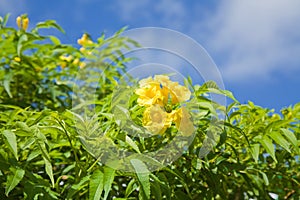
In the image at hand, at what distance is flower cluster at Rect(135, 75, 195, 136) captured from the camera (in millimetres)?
1086

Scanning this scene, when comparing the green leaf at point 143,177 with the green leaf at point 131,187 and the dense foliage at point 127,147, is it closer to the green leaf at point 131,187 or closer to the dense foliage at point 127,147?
the dense foliage at point 127,147

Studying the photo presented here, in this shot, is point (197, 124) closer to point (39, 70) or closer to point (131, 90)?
point (131, 90)

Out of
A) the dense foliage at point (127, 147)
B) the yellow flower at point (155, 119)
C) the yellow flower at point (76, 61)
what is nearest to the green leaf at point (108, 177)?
the dense foliage at point (127, 147)

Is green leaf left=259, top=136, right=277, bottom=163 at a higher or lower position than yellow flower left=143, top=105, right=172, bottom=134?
higher

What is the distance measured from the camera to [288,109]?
5.82ft

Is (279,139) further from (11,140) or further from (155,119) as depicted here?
(11,140)

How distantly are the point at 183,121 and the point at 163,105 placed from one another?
6 centimetres

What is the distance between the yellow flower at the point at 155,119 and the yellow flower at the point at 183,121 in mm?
20

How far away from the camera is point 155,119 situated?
3.56 feet

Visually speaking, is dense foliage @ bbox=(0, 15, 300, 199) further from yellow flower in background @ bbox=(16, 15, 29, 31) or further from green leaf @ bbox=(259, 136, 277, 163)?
yellow flower in background @ bbox=(16, 15, 29, 31)

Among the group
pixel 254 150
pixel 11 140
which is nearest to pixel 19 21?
pixel 11 140

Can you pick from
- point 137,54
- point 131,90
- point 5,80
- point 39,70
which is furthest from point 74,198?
point 39,70

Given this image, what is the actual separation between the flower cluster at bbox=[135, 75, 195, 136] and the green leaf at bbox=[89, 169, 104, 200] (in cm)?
17

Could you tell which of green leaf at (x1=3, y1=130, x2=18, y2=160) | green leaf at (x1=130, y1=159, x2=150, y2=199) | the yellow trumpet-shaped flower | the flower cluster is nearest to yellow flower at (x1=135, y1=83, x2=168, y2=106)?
the flower cluster
